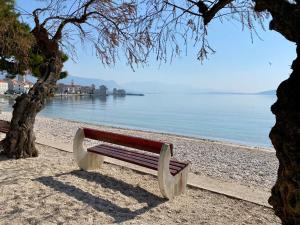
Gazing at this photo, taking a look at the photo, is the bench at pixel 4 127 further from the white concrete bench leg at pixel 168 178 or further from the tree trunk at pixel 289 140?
the tree trunk at pixel 289 140

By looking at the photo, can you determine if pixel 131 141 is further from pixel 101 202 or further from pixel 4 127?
pixel 4 127

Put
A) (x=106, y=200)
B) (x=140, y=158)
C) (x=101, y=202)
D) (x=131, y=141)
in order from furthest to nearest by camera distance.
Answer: (x=140, y=158), (x=131, y=141), (x=106, y=200), (x=101, y=202)

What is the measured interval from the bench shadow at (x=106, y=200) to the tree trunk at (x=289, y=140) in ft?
7.19

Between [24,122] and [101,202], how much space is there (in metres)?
3.33

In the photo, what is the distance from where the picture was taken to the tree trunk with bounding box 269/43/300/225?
9.39ft

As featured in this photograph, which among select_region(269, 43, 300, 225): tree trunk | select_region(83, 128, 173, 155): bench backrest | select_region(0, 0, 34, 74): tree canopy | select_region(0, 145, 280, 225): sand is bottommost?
select_region(0, 145, 280, 225): sand

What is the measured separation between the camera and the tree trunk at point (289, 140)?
2.86 metres

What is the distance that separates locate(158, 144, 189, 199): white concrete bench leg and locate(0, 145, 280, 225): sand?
13 centimetres

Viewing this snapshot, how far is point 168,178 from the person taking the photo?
5465 mm

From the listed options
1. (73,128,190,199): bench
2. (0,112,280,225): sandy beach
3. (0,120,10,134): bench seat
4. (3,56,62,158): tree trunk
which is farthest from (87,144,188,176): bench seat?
(0,120,10,134): bench seat

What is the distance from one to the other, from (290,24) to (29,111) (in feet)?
20.2

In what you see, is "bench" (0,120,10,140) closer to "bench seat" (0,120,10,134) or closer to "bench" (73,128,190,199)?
"bench seat" (0,120,10,134)

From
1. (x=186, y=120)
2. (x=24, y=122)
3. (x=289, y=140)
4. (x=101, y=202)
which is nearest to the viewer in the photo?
(x=289, y=140)

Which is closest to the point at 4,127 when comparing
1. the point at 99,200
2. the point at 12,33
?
Answer: the point at 12,33
